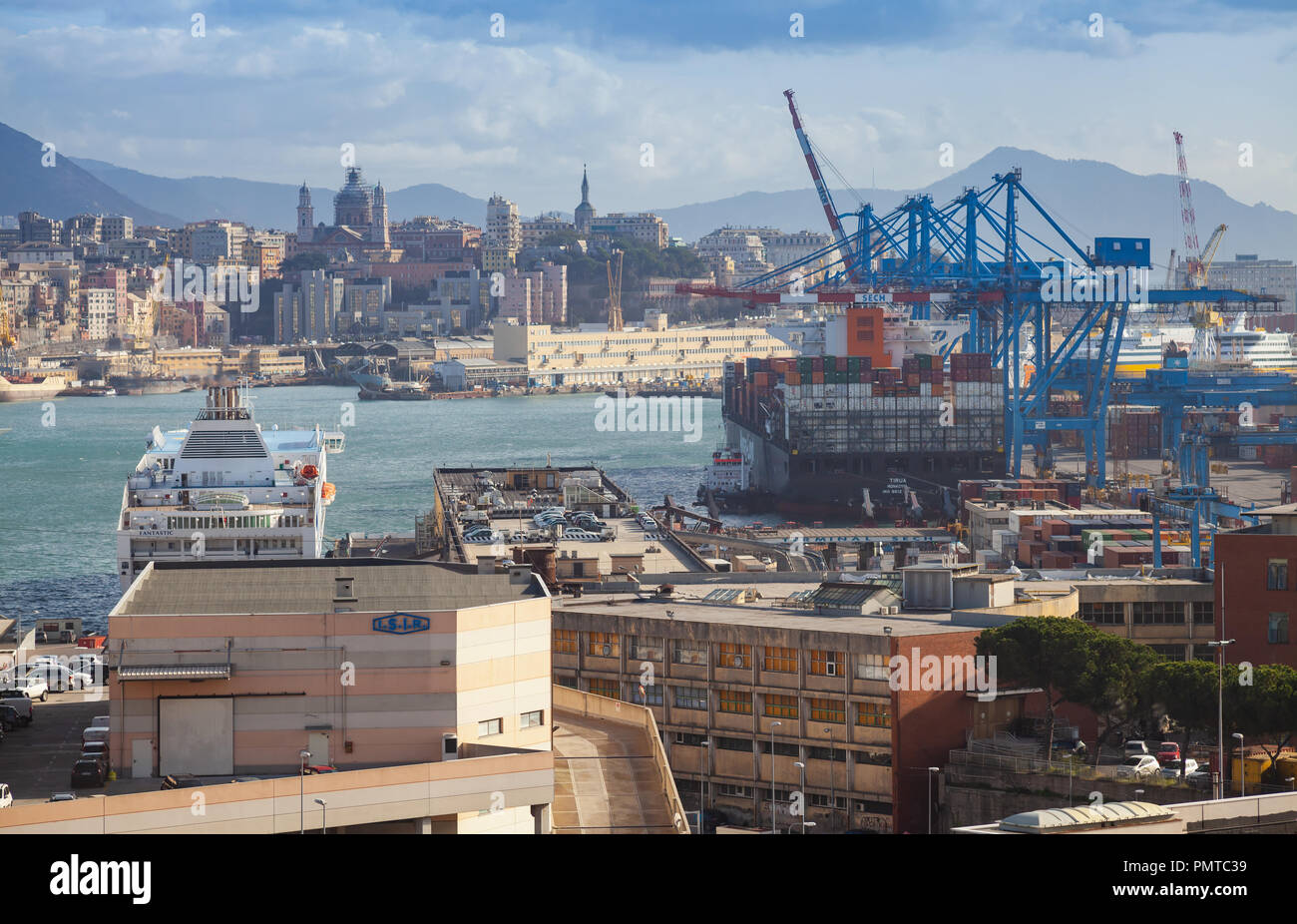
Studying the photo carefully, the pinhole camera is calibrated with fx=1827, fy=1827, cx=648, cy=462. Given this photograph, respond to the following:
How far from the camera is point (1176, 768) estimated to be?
1166cm

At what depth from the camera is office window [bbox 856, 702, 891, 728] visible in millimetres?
12406

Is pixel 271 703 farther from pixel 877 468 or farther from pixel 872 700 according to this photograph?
pixel 877 468

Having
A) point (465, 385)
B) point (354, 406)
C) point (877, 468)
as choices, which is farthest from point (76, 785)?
point (465, 385)

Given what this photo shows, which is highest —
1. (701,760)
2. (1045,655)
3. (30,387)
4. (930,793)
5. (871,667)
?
(30,387)

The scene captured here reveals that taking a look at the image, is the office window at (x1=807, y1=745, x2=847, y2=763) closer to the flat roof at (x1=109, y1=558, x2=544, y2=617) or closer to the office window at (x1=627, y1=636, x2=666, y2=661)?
the office window at (x1=627, y1=636, x2=666, y2=661)

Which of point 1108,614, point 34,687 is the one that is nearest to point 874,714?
point 1108,614

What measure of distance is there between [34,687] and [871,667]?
673cm

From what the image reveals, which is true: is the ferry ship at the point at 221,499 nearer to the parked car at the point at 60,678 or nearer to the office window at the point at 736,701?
the parked car at the point at 60,678

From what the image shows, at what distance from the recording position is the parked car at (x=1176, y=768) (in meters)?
11.1

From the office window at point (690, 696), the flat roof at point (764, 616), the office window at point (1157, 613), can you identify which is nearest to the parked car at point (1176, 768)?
the flat roof at point (764, 616)

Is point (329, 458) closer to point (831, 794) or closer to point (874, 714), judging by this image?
point (831, 794)

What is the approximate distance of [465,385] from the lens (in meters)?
98.9

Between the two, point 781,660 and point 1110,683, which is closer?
point 1110,683

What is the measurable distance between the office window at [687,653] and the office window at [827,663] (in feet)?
3.21
